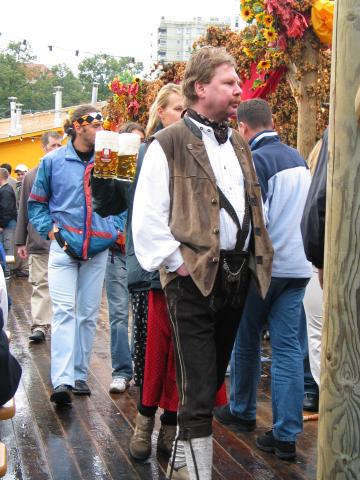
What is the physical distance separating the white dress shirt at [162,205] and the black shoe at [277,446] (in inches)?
56.8

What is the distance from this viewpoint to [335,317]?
2.68 meters

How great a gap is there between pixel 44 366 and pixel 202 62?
12.4 ft

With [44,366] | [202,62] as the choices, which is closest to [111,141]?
[202,62]

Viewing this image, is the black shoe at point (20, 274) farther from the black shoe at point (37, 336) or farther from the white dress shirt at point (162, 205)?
the white dress shirt at point (162, 205)

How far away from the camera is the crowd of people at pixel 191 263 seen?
3.39m

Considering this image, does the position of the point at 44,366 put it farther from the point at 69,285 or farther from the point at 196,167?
the point at 196,167

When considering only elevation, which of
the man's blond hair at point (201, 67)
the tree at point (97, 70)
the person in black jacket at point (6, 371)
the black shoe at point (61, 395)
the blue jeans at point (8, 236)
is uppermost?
the tree at point (97, 70)

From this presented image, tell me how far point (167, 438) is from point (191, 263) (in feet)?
4.54

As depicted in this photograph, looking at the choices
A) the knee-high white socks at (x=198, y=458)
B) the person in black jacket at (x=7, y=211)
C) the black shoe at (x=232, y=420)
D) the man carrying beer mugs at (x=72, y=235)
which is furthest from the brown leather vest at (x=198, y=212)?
the person in black jacket at (x=7, y=211)

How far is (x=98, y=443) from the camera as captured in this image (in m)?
4.57

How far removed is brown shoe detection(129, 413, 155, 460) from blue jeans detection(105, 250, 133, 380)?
4.98 ft

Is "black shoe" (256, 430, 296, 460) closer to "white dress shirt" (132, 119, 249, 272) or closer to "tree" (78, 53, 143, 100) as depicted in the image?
"white dress shirt" (132, 119, 249, 272)

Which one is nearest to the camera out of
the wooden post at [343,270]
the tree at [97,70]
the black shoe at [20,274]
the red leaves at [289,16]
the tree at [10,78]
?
the wooden post at [343,270]

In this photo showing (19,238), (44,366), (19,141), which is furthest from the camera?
(19,141)
